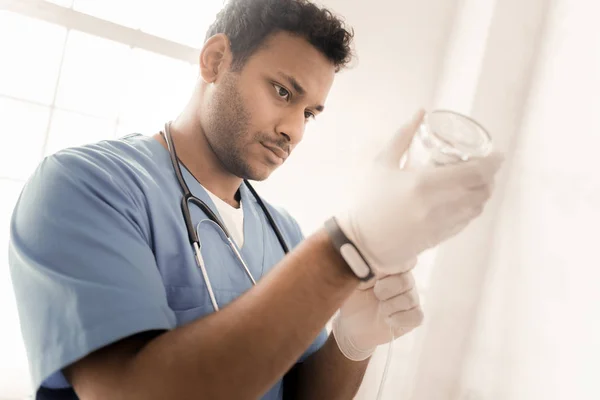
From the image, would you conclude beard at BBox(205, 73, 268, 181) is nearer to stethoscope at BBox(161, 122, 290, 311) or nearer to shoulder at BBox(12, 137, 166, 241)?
stethoscope at BBox(161, 122, 290, 311)

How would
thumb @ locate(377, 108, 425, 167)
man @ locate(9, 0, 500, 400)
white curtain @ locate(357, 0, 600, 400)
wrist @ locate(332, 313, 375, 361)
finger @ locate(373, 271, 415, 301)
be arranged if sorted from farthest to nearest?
white curtain @ locate(357, 0, 600, 400) < wrist @ locate(332, 313, 375, 361) < finger @ locate(373, 271, 415, 301) < thumb @ locate(377, 108, 425, 167) < man @ locate(9, 0, 500, 400)

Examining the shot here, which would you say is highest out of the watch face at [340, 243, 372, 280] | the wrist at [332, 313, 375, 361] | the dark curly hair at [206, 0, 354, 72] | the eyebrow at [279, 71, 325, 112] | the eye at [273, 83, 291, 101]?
the dark curly hair at [206, 0, 354, 72]

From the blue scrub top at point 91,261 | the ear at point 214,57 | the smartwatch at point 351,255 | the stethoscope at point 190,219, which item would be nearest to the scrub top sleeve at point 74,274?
the blue scrub top at point 91,261

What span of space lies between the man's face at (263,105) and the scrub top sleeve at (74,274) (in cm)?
35

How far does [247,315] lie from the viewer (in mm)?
521

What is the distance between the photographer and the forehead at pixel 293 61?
93cm

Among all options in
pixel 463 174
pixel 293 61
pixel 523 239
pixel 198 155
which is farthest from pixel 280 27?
pixel 523 239

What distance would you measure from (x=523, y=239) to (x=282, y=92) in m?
0.81

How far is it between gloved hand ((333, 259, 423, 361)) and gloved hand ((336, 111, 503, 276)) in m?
0.20

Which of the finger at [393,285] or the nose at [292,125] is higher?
the nose at [292,125]

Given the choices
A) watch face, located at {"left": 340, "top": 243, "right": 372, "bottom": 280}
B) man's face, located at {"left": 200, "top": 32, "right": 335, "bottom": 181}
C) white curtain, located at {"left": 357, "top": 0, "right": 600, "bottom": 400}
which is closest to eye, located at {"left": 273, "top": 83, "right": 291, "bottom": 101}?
man's face, located at {"left": 200, "top": 32, "right": 335, "bottom": 181}

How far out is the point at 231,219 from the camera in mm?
938

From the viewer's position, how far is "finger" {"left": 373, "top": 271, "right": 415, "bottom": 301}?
2.56 feet

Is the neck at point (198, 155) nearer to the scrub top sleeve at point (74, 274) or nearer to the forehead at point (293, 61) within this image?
the forehead at point (293, 61)
